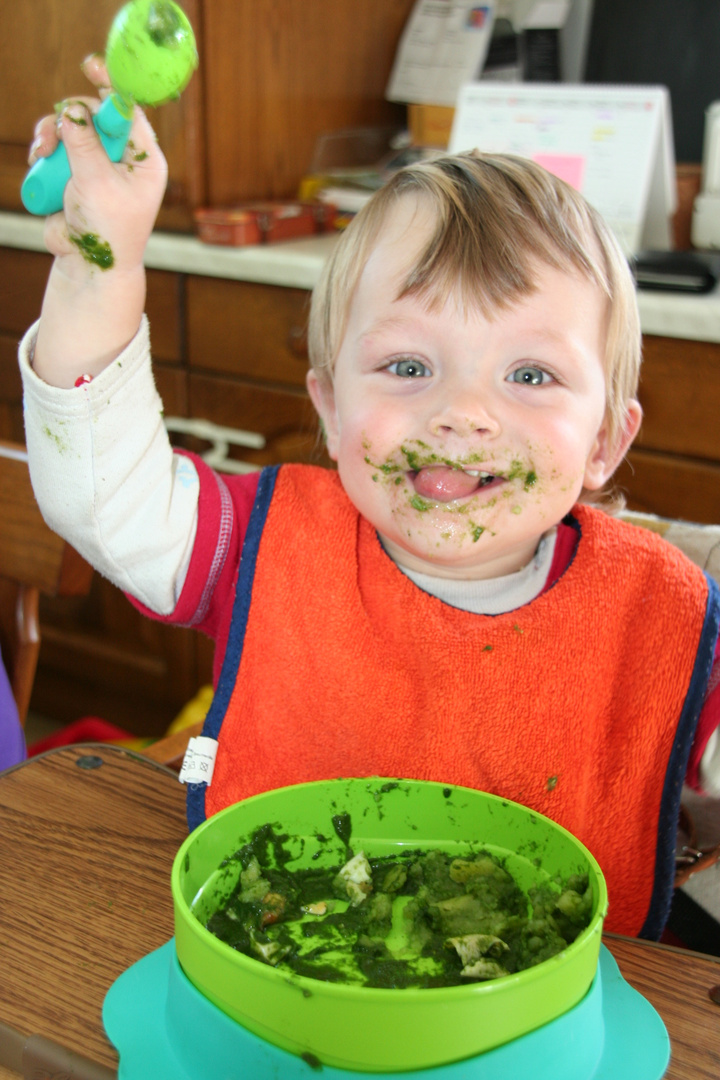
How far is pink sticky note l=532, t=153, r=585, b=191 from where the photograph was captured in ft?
5.52

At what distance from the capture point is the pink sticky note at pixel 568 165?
168cm

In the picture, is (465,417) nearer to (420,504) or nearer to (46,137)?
(420,504)

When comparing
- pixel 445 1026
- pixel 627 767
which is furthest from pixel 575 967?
pixel 627 767

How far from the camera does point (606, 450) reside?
0.95 meters

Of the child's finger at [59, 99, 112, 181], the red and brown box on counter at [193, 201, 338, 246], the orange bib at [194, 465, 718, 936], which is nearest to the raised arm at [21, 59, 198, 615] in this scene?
the child's finger at [59, 99, 112, 181]

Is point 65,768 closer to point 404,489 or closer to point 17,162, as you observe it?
point 404,489

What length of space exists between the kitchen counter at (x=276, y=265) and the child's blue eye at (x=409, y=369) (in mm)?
741

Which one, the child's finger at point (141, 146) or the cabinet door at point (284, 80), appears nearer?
the child's finger at point (141, 146)

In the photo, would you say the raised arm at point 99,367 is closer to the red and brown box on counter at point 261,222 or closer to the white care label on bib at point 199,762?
the white care label on bib at point 199,762

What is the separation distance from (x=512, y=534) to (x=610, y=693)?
171 mm

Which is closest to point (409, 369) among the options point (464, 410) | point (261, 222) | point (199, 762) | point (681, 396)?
point (464, 410)

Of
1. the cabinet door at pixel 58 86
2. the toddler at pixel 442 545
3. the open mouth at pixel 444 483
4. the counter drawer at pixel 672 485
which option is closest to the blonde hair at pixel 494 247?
the toddler at pixel 442 545

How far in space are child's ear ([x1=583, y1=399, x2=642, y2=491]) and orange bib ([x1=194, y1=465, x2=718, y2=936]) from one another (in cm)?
8

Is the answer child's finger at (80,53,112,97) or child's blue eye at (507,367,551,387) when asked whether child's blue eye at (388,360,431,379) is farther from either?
child's finger at (80,53,112,97)
